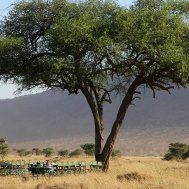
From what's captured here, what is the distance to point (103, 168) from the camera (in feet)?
78.6

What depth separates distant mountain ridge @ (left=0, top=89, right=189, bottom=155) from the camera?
3856 inches

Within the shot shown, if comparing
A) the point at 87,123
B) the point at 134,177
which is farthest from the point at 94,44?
the point at 87,123

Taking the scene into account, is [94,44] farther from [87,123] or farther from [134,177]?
[87,123]

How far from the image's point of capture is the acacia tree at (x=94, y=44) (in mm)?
22516

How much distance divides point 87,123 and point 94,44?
10555 centimetres

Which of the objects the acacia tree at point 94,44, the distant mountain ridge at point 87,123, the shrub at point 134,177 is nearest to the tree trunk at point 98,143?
the acacia tree at point 94,44

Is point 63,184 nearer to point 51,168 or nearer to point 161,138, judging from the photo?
point 51,168

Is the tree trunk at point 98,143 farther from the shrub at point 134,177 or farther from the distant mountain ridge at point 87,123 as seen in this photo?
the distant mountain ridge at point 87,123

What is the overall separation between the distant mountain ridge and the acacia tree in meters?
59.0

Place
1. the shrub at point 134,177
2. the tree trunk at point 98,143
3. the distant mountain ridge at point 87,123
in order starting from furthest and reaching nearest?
1. the distant mountain ridge at point 87,123
2. the tree trunk at point 98,143
3. the shrub at point 134,177

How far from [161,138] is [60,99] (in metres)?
64.5

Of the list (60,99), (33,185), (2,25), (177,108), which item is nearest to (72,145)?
(177,108)

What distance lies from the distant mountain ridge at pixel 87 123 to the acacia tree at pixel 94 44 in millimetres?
59019

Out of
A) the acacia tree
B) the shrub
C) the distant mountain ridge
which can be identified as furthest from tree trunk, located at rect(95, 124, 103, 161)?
the distant mountain ridge
